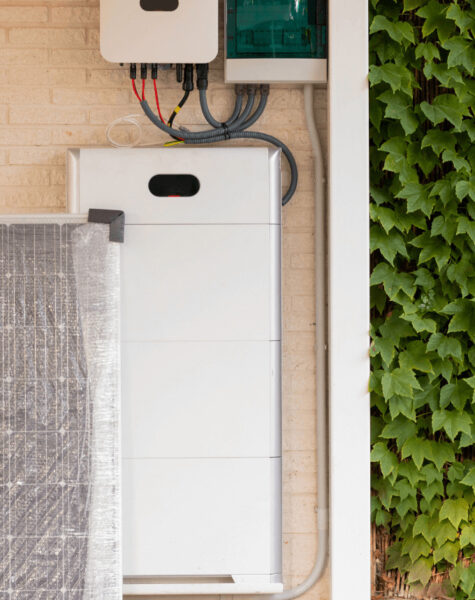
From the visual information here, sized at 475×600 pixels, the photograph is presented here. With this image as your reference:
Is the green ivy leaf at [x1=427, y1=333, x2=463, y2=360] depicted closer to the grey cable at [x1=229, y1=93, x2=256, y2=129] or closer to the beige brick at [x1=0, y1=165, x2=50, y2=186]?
the grey cable at [x1=229, y1=93, x2=256, y2=129]

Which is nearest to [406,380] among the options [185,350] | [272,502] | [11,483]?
[272,502]

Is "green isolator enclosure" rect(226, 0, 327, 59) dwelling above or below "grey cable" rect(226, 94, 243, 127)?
above

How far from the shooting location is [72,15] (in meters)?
2.00

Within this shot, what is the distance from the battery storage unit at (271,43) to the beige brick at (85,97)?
1.23 ft

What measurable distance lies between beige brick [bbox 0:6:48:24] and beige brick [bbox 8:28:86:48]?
0.09 feet

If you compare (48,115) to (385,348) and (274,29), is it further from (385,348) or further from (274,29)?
(385,348)

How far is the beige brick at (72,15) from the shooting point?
2.00 metres

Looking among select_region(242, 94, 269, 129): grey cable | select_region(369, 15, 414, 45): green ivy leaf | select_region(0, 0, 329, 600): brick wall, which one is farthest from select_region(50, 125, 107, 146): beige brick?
select_region(369, 15, 414, 45): green ivy leaf

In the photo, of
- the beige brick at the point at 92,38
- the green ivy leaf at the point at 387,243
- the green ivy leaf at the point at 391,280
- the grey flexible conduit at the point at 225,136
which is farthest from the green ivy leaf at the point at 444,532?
the beige brick at the point at 92,38

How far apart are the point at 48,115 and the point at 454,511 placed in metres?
1.75

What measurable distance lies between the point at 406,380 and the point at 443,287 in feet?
1.02

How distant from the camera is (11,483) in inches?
68.4

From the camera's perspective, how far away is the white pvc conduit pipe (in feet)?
6.50

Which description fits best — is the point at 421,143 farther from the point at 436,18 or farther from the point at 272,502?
the point at 272,502
